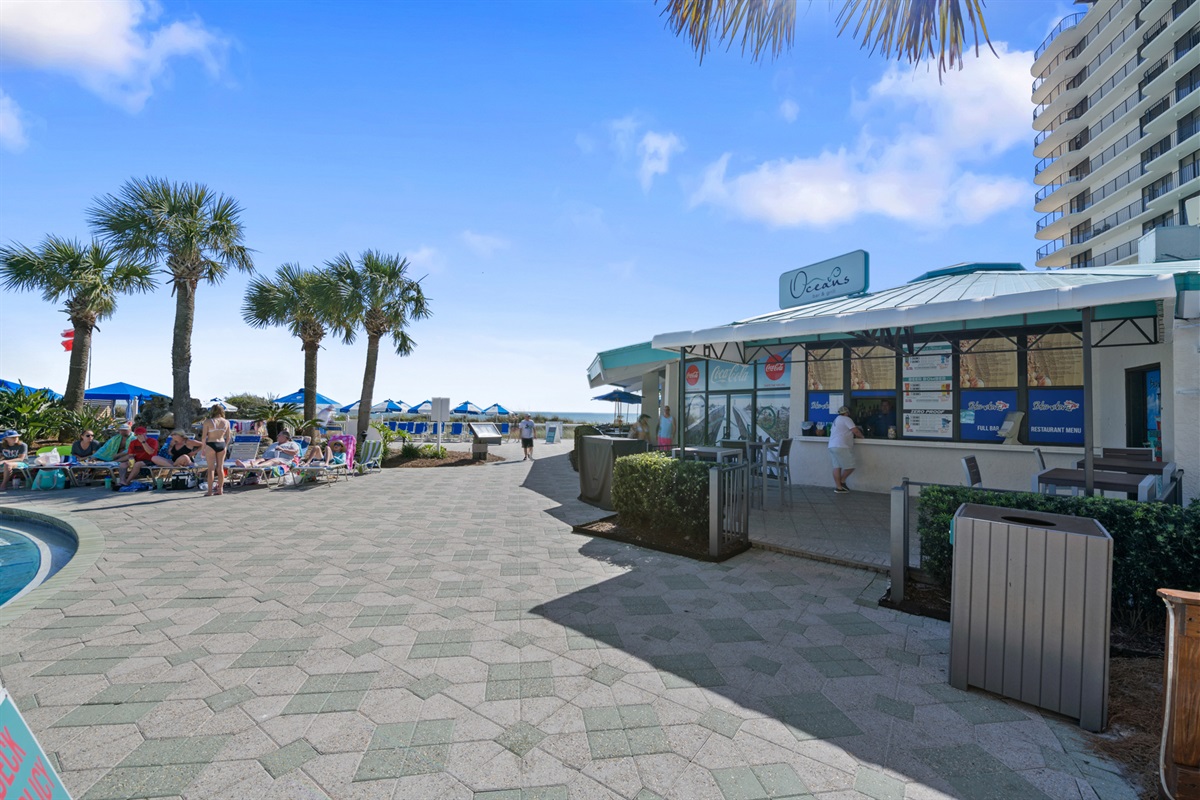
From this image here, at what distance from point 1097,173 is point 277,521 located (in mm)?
54151

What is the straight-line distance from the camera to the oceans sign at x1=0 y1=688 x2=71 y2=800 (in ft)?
4.58

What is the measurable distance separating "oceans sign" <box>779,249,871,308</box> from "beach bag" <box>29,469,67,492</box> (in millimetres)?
15553

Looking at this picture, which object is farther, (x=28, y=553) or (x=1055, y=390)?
(x=1055, y=390)

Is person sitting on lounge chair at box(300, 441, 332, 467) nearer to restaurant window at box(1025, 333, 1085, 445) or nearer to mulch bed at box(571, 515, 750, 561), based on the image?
mulch bed at box(571, 515, 750, 561)

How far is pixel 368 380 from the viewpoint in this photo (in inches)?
640

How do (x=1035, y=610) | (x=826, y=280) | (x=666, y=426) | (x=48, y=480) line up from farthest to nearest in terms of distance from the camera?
1. (x=666, y=426)
2. (x=48, y=480)
3. (x=826, y=280)
4. (x=1035, y=610)

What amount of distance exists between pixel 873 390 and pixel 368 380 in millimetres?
13864

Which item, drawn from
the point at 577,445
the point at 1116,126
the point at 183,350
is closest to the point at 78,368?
the point at 183,350

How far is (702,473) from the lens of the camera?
19.4 feet

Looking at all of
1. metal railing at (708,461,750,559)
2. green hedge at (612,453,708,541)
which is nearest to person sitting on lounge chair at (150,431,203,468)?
green hedge at (612,453,708,541)

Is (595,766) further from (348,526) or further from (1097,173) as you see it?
(1097,173)

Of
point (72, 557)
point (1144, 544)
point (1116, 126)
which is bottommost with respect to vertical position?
point (72, 557)

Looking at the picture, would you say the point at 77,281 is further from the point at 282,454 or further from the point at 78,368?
the point at 282,454

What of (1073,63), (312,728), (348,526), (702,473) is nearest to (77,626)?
(312,728)
